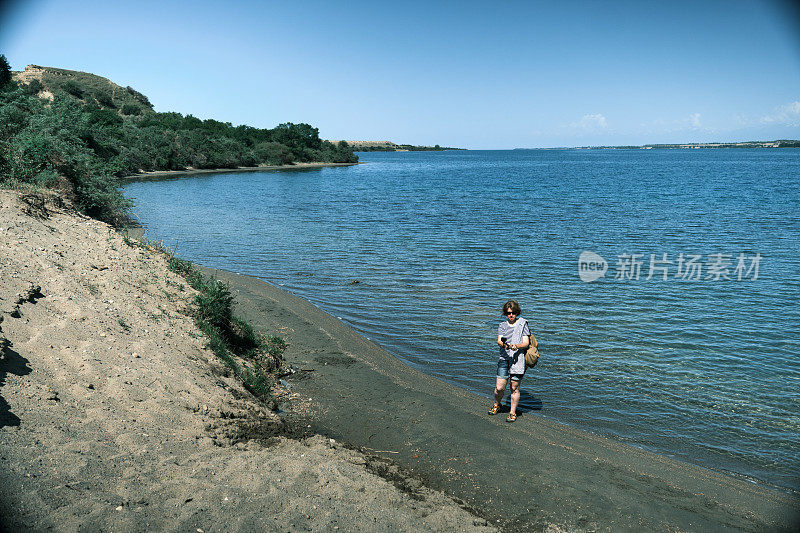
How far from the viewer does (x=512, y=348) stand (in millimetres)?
7289

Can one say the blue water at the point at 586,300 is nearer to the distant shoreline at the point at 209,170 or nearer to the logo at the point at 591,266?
the logo at the point at 591,266

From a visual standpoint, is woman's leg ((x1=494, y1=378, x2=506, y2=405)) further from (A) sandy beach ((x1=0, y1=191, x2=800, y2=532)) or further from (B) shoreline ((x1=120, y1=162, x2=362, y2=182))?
(B) shoreline ((x1=120, y1=162, x2=362, y2=182))

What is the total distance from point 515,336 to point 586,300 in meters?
7.54

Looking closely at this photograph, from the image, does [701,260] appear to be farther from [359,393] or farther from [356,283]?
[359,393]

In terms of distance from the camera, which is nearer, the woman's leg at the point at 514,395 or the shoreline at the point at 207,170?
the woman's leg at the point at 514,395

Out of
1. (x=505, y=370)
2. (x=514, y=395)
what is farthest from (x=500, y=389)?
(x=505, y=370)

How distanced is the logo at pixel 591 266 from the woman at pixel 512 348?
970 cm

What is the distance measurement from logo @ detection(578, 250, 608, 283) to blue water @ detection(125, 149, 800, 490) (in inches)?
13.0

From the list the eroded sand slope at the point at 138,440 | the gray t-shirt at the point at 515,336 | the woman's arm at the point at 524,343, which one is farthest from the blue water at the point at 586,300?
the eroded sand slope at the point at 138,440

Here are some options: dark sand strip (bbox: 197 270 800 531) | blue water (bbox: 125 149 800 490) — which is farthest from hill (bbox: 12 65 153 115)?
dark sand strip (bbox: 197 270 800 531)

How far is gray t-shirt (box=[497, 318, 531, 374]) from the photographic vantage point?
7.21 meters

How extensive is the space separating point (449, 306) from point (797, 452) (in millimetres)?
8079

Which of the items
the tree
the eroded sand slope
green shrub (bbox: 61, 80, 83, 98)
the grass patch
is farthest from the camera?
green shrub (bbox: 61, 80, 83, 98)

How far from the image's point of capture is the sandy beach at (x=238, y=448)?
14.1 ft
